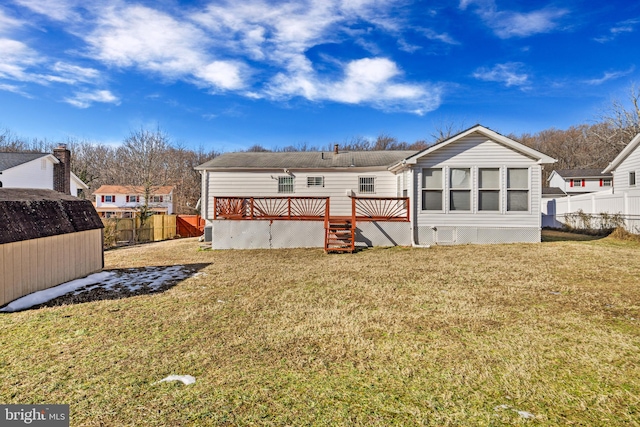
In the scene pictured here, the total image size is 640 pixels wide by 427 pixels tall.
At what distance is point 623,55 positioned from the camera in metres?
17.4

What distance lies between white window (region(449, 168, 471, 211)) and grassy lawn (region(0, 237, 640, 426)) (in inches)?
196

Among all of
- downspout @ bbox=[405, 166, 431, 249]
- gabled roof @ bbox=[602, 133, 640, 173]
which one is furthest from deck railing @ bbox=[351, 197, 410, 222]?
gabled roof @ bbox=[602, 133, 640, 173]

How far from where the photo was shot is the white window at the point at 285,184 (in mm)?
14156

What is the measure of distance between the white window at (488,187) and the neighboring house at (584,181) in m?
30.6

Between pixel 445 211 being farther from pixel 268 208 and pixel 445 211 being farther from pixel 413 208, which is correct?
pixel 268 208

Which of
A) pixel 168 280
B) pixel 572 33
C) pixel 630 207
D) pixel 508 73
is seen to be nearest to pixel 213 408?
pixel 168 280

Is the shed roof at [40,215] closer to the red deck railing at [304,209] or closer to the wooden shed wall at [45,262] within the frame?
the wooden shed wall at [45,262]

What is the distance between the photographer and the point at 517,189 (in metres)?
10.7

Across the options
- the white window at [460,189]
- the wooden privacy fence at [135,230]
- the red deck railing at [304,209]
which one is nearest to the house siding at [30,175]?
the wooden privacy fence at [135,230]

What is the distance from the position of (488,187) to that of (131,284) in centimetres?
1124

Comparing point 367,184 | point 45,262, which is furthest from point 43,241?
point 367,184

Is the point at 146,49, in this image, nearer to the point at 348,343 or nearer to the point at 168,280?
the point at 168,280

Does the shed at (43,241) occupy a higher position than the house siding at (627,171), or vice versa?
the house siding at (627,171)

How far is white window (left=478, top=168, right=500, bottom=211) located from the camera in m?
10.8
